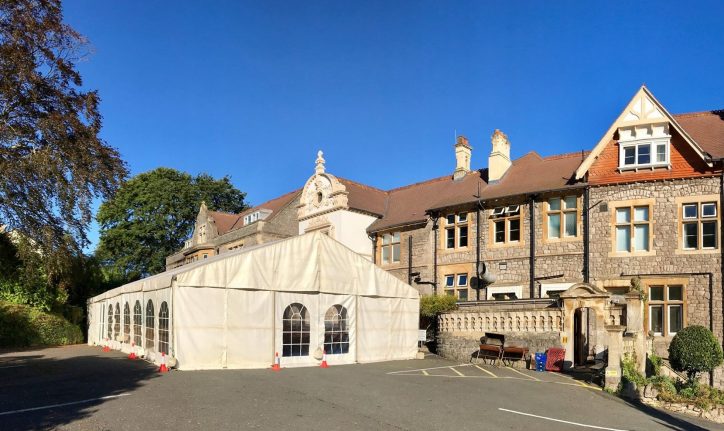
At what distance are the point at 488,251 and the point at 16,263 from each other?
22.9 metres

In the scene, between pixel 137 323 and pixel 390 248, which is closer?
pixel 137 323

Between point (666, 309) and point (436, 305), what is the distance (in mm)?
8697

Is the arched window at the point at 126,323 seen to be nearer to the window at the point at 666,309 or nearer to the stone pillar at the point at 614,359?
the stone pillar at the point at 614,359

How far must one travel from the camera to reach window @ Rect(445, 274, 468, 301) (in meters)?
27.1

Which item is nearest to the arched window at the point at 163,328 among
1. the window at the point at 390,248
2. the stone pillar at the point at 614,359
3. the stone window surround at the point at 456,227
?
the stone pillar at the point at 614,359

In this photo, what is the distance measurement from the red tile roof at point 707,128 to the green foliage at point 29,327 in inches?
1256

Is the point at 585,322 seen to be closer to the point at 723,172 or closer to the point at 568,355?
the point at 568,355

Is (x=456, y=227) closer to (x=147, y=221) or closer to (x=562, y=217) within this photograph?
(x=562, y=217)

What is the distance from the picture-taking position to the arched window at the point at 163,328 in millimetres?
17297

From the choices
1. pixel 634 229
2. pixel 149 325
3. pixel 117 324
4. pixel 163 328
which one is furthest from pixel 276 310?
pixel 634 229

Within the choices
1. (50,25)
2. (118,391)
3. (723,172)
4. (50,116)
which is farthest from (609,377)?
(50,25)

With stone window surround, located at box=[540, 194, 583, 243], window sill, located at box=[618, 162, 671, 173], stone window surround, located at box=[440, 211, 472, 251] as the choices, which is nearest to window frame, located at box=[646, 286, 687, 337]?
stone window surround, located at box=[540, 194, 583, 243]

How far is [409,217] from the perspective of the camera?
101ft

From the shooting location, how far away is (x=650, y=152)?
869 inches
